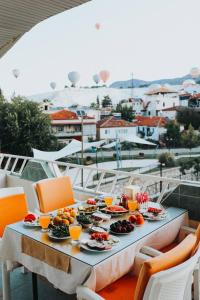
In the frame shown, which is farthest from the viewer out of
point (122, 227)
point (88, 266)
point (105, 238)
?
point (122, 227)

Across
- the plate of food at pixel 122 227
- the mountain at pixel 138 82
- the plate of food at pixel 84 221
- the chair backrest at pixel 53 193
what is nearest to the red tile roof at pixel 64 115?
the mountain at pixel 138 82

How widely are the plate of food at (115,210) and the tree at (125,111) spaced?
8.06 m

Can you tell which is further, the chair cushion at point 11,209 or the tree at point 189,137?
the tree at point 189,137

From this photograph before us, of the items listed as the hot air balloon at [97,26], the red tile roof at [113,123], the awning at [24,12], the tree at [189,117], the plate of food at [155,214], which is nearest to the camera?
the plate of food at [155,214]

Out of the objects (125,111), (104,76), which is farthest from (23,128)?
(104,76)

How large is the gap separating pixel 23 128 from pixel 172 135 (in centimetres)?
796

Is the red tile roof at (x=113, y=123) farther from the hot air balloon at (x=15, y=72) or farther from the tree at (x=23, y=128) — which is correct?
the tree at (x=23, y=128)

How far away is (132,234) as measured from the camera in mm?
1772

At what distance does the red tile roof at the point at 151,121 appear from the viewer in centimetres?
999

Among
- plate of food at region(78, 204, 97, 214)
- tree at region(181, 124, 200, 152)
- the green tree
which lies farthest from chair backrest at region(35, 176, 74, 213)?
the green tree

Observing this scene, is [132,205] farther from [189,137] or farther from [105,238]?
[189,137]

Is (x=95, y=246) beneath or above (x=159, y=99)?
beneath

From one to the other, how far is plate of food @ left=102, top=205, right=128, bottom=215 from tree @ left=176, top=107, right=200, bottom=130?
352 inches

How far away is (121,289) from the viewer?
161 centimetres
